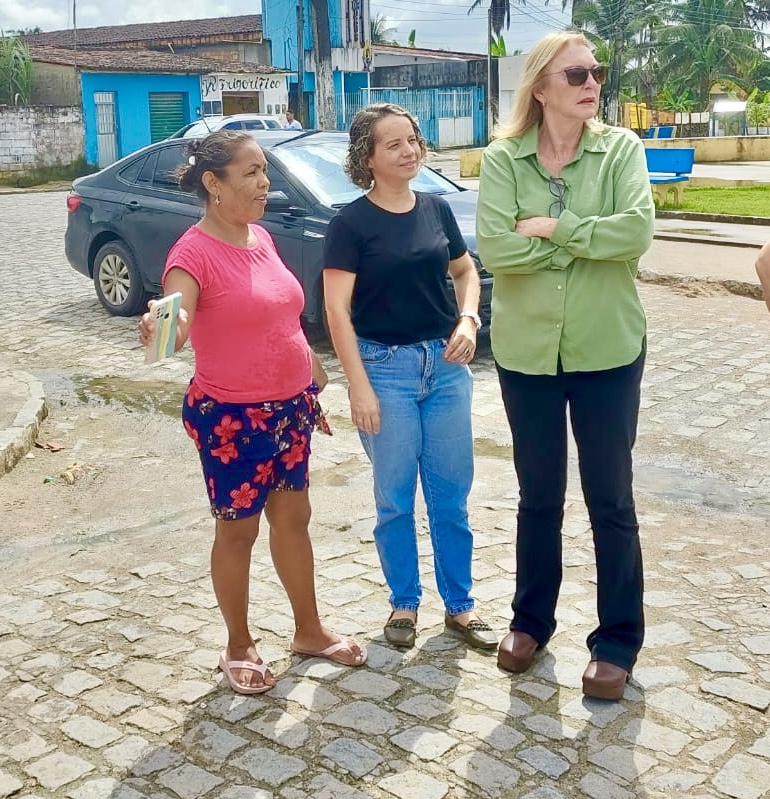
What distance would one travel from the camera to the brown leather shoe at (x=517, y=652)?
3873mm

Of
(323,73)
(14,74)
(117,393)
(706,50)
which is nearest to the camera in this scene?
(117,393)

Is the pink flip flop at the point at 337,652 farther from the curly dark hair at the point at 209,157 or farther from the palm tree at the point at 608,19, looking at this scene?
the palm tree at the point at 608,19

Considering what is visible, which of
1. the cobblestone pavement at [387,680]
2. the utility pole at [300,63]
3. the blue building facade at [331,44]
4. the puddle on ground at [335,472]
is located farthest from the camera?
the blue building facade at [331,44]

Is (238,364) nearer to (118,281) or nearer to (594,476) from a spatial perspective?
(594,476)

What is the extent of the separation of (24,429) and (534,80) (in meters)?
4.48

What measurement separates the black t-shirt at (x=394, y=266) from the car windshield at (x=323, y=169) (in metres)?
5.15

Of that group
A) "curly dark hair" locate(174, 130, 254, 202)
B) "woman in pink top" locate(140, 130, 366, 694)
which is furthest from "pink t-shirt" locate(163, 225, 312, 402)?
"curly dark hair" locate(174, 130, 254, 202)

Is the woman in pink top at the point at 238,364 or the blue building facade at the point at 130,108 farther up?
the blue building facade at the point at 130,108

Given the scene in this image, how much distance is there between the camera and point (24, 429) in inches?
277

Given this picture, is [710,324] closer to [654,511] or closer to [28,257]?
[654,511]

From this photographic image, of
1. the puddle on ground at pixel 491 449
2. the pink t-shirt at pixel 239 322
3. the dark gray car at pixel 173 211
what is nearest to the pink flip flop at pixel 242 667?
the pink t-shirt at pixel 239 322

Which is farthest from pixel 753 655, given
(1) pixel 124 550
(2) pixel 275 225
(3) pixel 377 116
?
(2) pixel 275 225

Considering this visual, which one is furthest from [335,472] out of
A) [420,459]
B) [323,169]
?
[323,169]

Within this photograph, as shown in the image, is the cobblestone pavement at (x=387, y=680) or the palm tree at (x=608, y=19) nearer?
the cobblestone pavement at (x=387, y=680)
